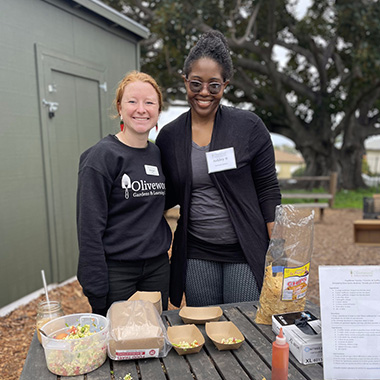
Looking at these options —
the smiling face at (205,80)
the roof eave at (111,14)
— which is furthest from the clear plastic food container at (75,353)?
the roof eave at (111,14)

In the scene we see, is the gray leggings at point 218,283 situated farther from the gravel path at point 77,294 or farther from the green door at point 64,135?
the green door at point 64,135

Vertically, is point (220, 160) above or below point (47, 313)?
above

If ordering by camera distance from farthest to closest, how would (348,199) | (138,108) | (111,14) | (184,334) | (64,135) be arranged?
1. (348,199)
2. (111,14)
3. (64,135)
4. (138,108)
5. (184,334)

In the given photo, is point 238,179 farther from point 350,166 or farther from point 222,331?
point 350,166

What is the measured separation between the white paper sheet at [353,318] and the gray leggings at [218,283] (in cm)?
68

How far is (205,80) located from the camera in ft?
5.90

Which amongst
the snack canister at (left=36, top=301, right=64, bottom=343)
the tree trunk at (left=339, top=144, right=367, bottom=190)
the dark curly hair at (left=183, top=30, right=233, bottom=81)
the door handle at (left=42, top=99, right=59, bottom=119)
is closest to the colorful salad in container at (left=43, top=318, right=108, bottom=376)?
the snack canister at (left=36, top=301, right=64, bottom=343)

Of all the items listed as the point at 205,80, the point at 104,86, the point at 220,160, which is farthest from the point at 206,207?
the point at 104,86

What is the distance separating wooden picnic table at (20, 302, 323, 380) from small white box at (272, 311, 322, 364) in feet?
0.07

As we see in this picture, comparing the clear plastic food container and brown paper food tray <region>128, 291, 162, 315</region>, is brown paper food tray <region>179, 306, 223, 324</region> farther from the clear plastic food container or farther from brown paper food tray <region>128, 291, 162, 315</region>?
the clear plastic food container

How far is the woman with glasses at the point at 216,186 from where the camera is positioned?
180 centimetres

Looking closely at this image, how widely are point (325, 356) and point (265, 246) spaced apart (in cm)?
73

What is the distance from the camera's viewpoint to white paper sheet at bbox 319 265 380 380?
1191 millimetres

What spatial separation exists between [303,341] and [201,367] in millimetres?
366
